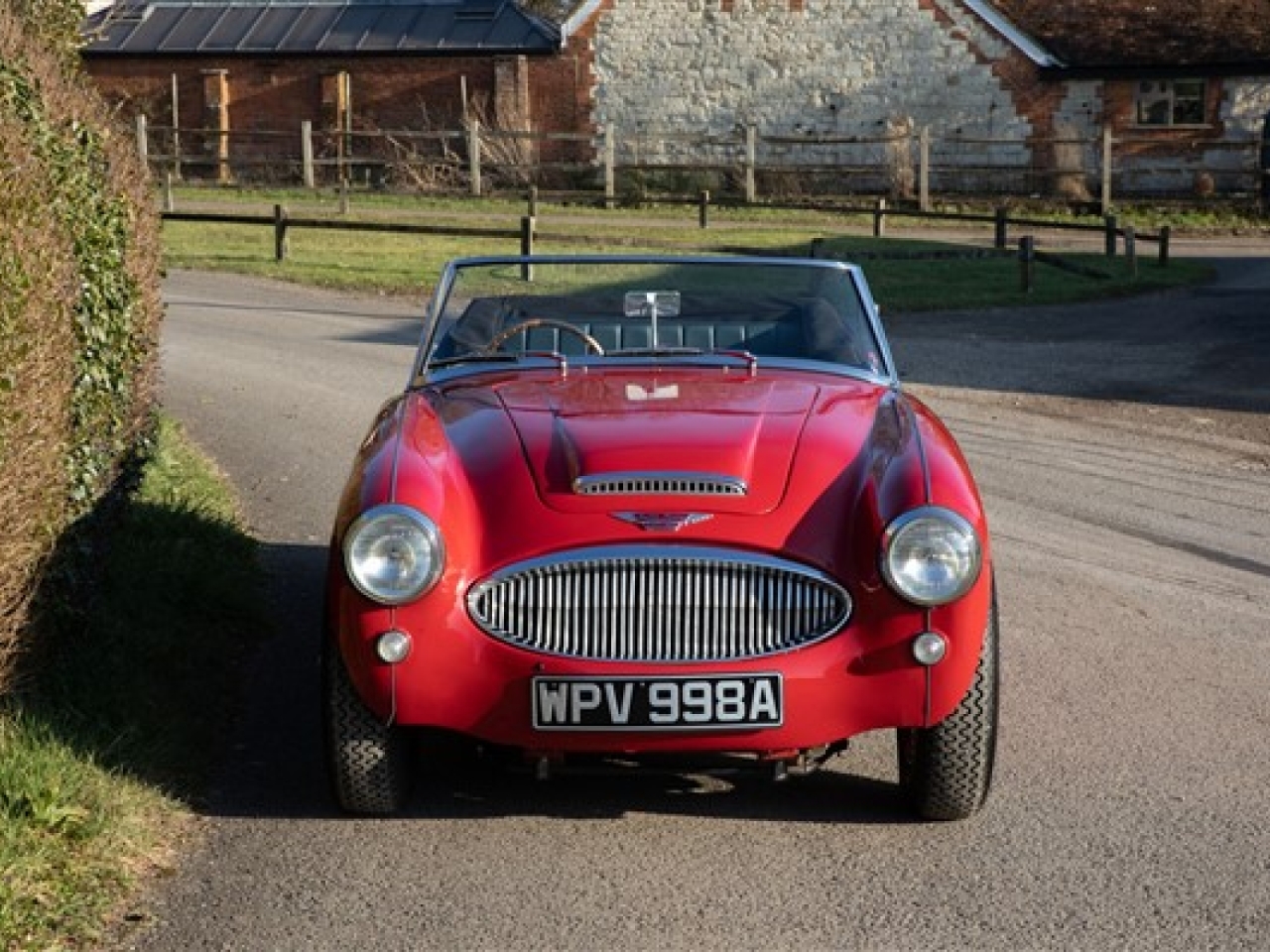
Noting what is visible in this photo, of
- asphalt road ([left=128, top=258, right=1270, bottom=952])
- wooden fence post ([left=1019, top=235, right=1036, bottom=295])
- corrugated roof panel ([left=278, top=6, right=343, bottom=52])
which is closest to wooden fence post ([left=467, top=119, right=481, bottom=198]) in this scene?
corrugated roof panel ([left=278, top=6, right=343, bottom=52])

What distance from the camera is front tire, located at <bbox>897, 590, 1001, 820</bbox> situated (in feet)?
19.9

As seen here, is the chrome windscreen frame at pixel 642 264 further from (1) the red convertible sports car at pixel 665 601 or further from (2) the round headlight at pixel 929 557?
(2) the round headlight at pixel 929 557

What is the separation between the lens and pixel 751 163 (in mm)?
44406

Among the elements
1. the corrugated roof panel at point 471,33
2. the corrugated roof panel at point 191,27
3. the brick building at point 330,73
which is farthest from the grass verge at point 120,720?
the corrugated roof panel at point 191,27

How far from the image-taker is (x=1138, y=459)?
14242 mm

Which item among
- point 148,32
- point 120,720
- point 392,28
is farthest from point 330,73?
point 120,720

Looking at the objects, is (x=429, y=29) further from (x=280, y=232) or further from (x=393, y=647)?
(x=393, y=647)

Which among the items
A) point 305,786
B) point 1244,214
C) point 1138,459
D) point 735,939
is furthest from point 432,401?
point 1244,214

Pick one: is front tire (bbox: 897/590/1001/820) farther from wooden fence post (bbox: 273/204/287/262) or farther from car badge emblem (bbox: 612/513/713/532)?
wooden fence post (bbox: 273/204/287/262)

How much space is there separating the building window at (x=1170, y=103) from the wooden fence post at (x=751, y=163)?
8097 millimetres

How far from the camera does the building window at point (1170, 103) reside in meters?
46.3

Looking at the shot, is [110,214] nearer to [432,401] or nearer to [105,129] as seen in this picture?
[105,129]

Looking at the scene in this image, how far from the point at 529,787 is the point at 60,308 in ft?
6.49

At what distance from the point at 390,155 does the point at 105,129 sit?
40.3 metres
